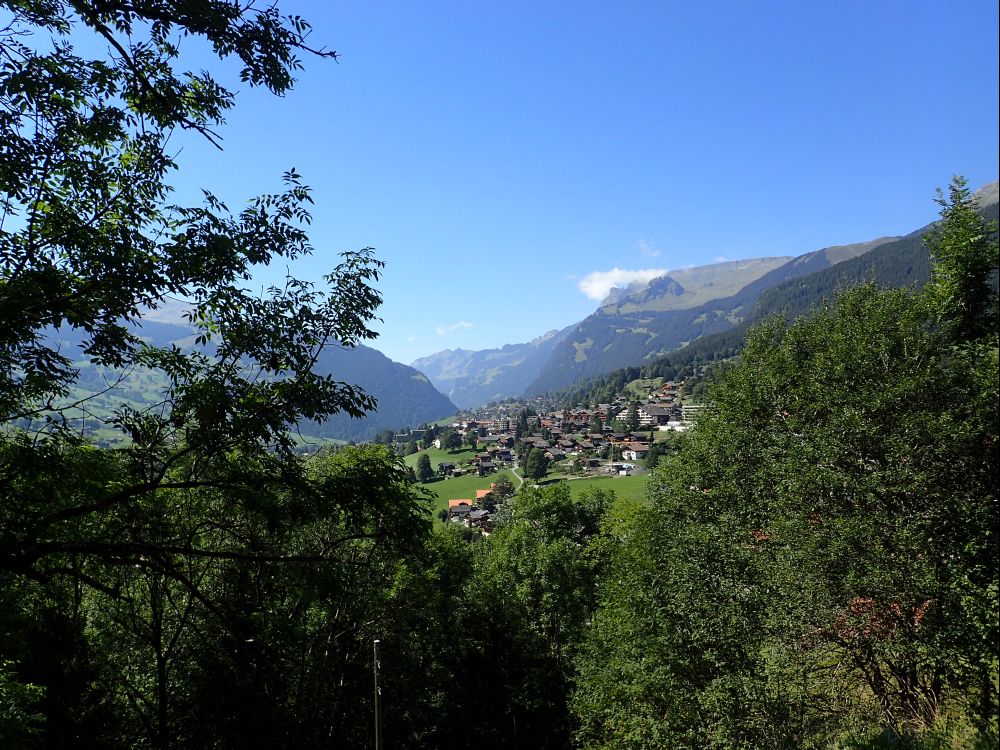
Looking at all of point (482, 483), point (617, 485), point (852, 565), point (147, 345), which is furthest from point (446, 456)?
point (147, 345)

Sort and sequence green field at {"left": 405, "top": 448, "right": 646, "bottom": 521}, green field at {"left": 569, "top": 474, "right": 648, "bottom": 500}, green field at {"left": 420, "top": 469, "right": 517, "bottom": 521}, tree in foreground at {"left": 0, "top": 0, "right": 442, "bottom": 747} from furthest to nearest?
green field at {"left": 420, "top": 469, "right": 517, "bottom": 521}
green field at {"left": 405, "top": 448, "right": 646, "bottom": 521}
green field at {"left": 569, "top": 474, "right": 648, "bottom": 500}
tree in foreground at {"left": 0, "top": 0, "right": 442, "bottom": 747}

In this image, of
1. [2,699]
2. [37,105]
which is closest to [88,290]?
[37,105]

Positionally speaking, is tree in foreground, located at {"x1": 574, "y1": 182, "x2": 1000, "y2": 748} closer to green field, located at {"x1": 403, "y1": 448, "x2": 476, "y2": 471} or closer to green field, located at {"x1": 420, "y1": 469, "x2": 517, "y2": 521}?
green field, located at {"x1": 420, "y1": 469, "x2": 517, "y2": 521}

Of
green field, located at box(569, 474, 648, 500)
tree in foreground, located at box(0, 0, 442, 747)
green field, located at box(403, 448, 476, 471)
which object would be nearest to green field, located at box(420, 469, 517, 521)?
green field, located at box(403, 448, 476, 471)

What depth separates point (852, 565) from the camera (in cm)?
1107

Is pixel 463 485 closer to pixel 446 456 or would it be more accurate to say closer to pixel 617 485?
pixel 446 456

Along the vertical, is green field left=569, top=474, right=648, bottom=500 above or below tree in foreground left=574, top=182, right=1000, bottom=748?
below

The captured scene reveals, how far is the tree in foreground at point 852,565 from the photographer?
34.0 feet

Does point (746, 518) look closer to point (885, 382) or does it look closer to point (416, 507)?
point (885, 382)

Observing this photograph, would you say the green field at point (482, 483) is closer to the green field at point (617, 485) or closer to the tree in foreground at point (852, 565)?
the green field at point (617, 485)

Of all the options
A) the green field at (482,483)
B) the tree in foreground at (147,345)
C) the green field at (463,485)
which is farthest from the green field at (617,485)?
the tree in foreground at (147,345)

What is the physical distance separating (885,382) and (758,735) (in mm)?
9306

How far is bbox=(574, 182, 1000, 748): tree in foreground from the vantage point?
10.4 metres

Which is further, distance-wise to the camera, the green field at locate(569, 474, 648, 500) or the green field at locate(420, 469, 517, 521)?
the green field at locate(420, 469, 517, 521)
